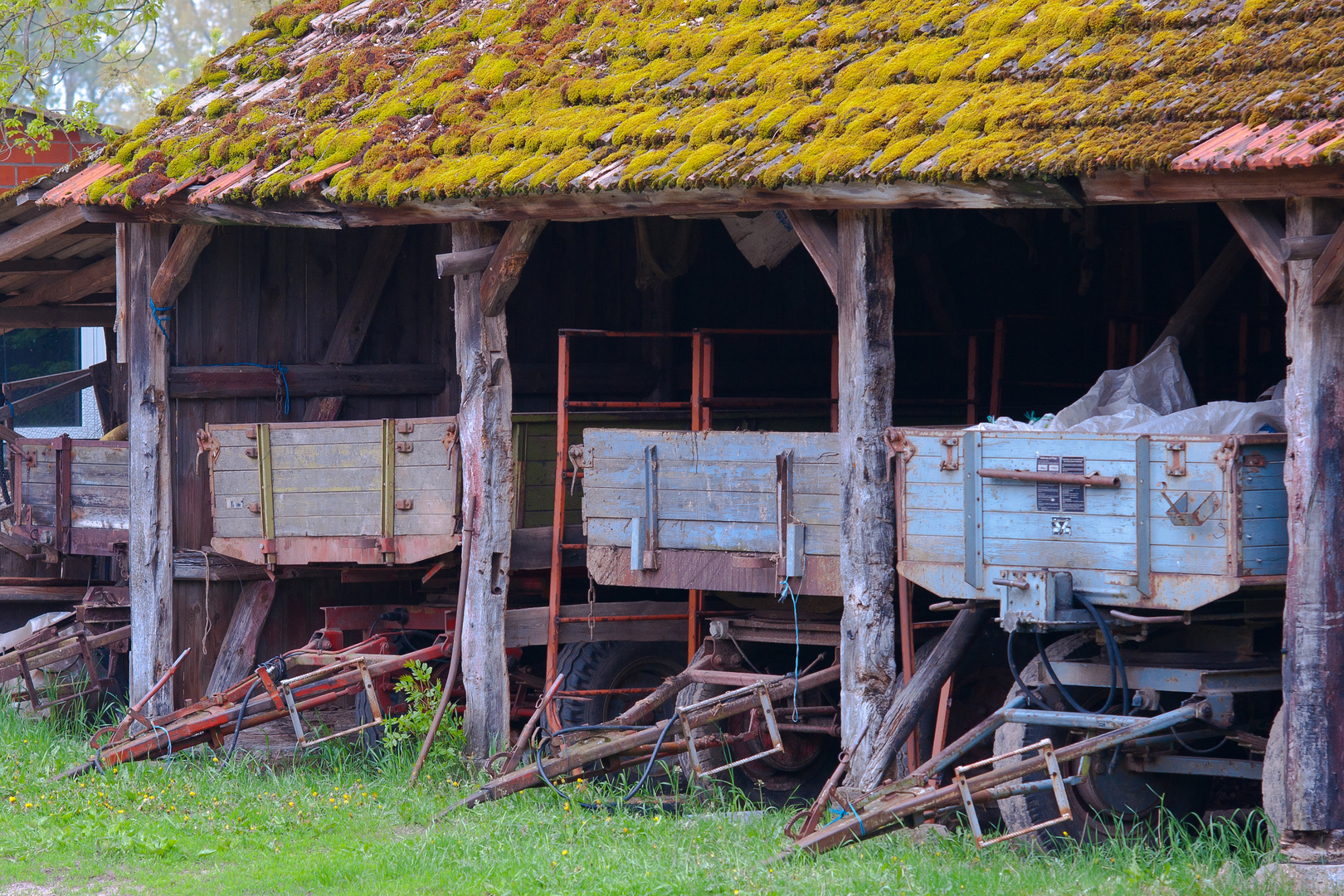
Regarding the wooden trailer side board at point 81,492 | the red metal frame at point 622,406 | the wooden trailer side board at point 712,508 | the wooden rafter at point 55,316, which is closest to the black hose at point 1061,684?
the wooden trailer side board at point 712,508

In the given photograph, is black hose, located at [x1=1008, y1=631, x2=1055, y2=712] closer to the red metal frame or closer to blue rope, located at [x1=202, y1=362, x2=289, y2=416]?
the red metal frame

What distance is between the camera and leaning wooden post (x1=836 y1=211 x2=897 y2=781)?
689cm

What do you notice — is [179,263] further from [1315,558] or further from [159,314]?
A: [1315,558]

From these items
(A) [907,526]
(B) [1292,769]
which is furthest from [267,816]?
(B) [1292,769]

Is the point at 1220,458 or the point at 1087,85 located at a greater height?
the point at 1087,85

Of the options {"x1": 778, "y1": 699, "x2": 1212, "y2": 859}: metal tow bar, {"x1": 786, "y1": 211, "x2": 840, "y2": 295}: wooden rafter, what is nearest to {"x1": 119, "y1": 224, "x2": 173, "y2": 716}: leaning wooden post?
{"x1": 786, "y1": 211, "x2": 840, "y2": 295}: wooden rafter

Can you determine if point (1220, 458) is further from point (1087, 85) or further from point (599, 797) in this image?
point (599, 797)

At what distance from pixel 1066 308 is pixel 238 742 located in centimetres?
620

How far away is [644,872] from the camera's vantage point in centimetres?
601

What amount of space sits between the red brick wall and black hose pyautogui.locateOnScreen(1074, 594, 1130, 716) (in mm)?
10117

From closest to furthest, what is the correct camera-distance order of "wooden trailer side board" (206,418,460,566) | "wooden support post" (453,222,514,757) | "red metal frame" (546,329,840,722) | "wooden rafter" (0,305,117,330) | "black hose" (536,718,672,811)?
"black hose" (536,718,672,811) → "red metal frame" (546,329,840,722) → "wooden support post" (453,222,514,757) → "wooden trailer side board" (206,418,460,566) → "wooden rafter" (0,305,117,330)

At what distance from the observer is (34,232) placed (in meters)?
9.73

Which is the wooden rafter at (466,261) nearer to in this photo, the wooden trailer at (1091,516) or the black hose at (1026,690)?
the wooden trailer at (1091,516)

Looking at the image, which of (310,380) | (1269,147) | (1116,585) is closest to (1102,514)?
(1116,585)
